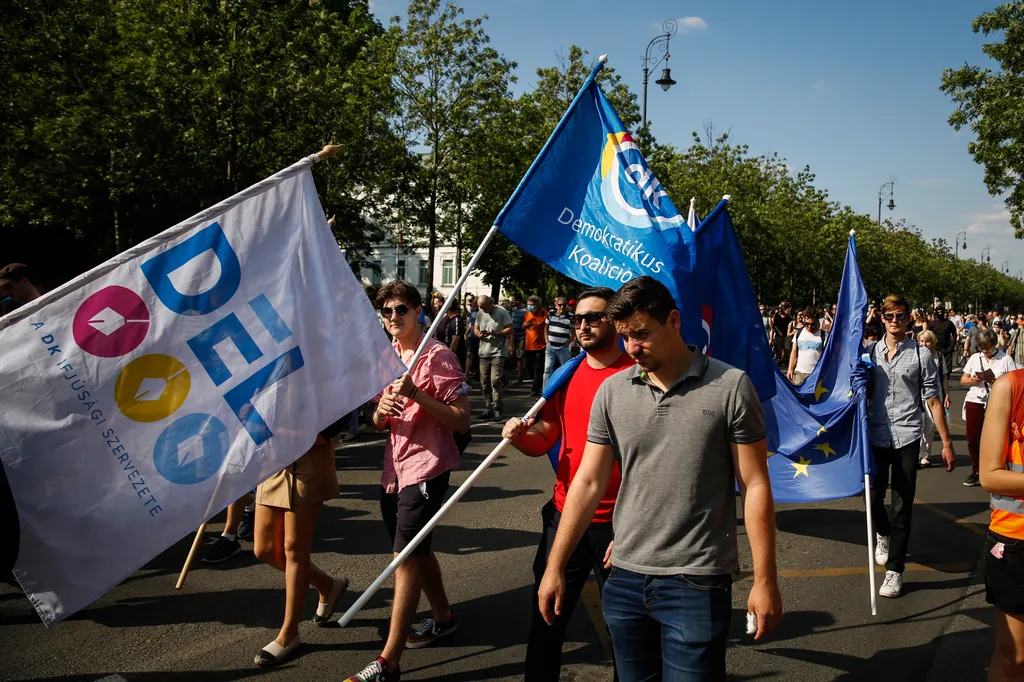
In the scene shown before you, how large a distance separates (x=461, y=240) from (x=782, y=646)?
26.2 m

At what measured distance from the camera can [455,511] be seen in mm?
7395

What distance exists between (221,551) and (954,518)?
631cm

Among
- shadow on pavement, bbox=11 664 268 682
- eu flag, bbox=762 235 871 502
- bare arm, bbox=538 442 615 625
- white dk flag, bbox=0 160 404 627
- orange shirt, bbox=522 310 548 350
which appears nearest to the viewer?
bare arm, bbox=538 442 615 625

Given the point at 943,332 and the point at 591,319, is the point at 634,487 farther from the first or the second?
the point at 943,332

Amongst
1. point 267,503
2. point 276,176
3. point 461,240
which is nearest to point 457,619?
point 267,503

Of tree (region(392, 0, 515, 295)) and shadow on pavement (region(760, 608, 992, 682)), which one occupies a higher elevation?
tree (region(392, 0, 515, 295))

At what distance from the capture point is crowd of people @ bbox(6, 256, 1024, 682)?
2613 millimetres

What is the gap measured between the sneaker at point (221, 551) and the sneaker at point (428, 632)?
2.02 m

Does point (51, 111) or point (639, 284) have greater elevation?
point (51, 111)

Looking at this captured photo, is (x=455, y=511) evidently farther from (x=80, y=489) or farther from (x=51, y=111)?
(x=51, y=111)

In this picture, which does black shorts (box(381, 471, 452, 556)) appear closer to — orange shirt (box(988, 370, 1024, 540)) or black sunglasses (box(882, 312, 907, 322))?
orange shirt (box(988, 370, 1024, 540))

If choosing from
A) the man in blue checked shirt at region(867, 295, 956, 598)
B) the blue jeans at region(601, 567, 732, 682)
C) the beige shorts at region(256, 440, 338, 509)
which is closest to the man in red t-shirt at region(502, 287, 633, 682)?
the blue jeans at region(601, 567, 732, 682)

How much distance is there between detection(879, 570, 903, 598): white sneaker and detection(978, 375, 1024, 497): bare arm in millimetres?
2487

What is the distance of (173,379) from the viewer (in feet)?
10.9
